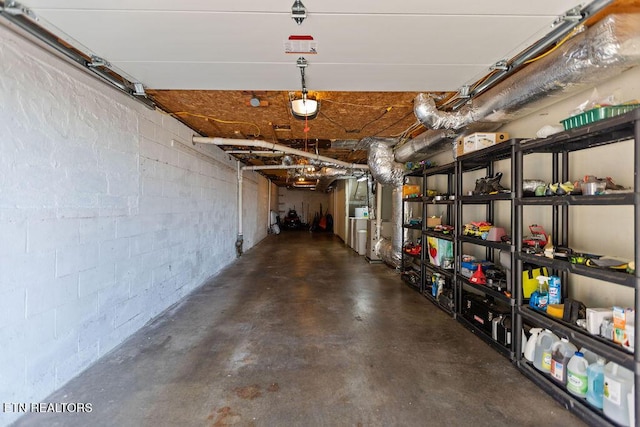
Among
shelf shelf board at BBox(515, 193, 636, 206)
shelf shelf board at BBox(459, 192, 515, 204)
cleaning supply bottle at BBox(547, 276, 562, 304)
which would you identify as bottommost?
cleaning supply bottle at BBox(547, 276, 562, 304)

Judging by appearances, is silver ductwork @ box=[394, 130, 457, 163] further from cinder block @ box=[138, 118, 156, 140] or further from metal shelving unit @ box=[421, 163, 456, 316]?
cinder block @ box=[138, 118, 156, 140]

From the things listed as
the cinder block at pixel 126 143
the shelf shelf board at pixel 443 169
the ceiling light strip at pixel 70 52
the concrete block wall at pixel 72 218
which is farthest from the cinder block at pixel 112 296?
the shelf shelf board at pixel 443 169

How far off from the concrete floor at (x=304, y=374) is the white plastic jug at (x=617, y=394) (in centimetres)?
20

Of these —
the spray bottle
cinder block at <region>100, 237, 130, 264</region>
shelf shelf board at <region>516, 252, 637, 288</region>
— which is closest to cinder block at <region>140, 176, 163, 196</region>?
cinder block at <region>100, 237, 130, 264</region>

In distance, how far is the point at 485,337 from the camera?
2.39m

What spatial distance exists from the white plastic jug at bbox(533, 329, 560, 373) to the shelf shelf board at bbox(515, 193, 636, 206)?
91 centimetres

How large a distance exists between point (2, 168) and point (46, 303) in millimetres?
830

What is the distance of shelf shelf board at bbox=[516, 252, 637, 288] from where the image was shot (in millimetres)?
1332

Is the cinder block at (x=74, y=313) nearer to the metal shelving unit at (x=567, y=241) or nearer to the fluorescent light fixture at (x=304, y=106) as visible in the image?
the fluorescent light fixture at (x=304, y=106)

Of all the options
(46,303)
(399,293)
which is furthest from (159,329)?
(399,293)

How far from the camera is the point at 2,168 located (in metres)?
1.47

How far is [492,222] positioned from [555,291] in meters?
1.16

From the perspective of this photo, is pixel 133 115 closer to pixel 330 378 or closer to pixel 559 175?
pixel 330 378

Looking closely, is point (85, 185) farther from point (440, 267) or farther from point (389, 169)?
point (389, 169)
